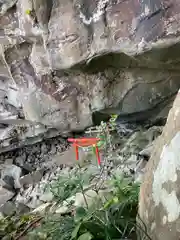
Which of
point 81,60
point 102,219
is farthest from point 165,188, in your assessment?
point 81,60

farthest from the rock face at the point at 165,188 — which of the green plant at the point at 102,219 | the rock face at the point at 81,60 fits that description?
the rock face at the point at 81,60

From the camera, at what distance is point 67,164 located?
10.7ft

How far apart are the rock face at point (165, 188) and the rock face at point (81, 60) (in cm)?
115

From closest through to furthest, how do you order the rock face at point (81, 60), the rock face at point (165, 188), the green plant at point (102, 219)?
the rock face at point (165, 188) < the green plant at point (102, 219) < the rock face at point (81, 60)

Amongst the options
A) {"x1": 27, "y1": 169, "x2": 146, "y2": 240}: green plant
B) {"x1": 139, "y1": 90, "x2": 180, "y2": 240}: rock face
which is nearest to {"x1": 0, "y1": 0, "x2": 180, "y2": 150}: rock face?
{"x1": 27, "y1": 169, "x2": 146, "y2": 240}: green plant

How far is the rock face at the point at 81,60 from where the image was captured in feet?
7.09

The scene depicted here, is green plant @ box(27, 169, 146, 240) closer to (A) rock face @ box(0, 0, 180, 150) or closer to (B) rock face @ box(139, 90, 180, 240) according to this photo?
(B) rock face @ box(139, 90, 180, 240)

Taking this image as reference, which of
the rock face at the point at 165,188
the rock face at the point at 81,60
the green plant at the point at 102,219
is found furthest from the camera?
the rock face at the point at 81,60

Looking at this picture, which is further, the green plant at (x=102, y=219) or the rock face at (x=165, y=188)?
the green plant at (x=102, y=219)

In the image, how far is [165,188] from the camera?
1.01 m

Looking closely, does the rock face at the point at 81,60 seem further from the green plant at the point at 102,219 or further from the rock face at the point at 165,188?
the rock face at the point at 165,188

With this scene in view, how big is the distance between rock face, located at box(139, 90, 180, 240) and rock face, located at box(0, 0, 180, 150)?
1.15 metres

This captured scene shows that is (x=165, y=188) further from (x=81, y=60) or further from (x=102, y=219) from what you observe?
(x=81, y=60)

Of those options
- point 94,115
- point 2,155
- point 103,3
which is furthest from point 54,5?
point 2,155
